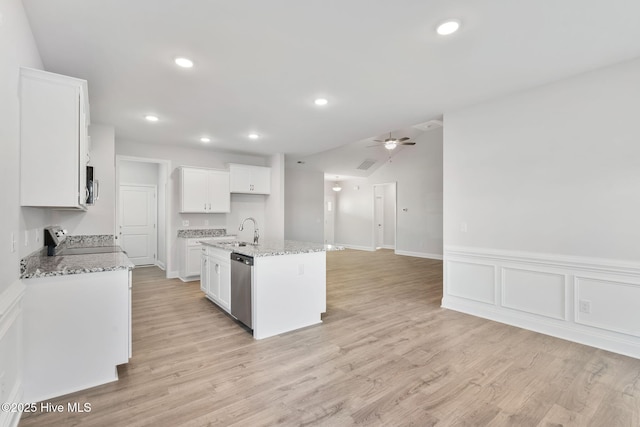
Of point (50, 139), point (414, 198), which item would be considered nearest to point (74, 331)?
point (50, 139)

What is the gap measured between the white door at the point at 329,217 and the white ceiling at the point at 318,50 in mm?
7874

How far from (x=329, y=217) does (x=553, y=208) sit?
9.03 m

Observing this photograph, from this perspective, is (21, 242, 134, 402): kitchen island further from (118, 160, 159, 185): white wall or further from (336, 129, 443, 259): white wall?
(336, 129, 443, 259): white wall

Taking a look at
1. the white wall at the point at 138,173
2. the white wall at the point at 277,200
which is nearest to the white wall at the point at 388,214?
the white wall at the point at 277,200

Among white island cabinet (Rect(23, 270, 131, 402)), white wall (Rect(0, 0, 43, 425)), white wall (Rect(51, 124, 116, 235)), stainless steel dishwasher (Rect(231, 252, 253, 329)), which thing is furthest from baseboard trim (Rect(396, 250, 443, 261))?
white wall (Rect(0, 0, 43, 425))

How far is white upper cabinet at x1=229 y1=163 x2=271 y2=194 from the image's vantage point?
646cm

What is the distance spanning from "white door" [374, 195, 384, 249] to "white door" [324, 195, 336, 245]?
1859 mm

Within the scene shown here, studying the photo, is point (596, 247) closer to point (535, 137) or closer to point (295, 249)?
point (535, 137)

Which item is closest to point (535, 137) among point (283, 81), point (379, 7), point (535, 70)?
point (535, 70)

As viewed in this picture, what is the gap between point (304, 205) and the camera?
954 cm

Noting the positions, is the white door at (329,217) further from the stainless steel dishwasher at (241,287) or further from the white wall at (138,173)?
the stainless steel dishwasher at (241,287)

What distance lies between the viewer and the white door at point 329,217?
39.1 feet

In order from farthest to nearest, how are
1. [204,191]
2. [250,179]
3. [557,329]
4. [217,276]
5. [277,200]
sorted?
[277,200] < [250,179] < [204,191] < [217,276] < [557,329]

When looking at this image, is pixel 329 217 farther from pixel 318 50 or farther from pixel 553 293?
pixel 318 50
